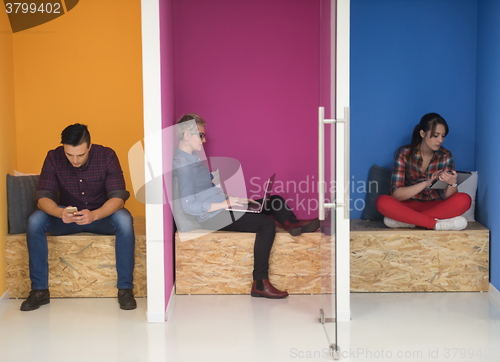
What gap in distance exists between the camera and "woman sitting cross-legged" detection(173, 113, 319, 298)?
3.72 metres

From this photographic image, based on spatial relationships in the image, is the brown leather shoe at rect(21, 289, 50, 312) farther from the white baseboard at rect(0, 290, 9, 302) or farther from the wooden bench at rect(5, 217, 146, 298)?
the white baseboard at rect(0, 290, 9, 302)

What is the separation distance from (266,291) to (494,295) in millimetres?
1512

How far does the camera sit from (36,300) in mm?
3588

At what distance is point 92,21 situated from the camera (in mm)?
4227

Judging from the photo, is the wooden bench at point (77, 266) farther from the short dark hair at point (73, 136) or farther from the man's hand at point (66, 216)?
the short dark hair at point (73, 136)

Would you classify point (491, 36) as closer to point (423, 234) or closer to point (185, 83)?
point (423, 234)

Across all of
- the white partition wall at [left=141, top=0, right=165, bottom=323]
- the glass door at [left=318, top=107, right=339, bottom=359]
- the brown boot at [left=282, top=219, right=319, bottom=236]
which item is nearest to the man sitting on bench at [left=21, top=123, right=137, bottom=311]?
the white partition wall at [left=141, top=0, right=165, bottom=323]

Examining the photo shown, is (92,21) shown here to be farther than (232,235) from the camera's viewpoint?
Yes

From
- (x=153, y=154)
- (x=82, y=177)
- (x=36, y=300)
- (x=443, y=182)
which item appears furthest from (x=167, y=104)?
(x=443, y=182)

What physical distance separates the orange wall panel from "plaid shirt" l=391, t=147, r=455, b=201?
6.47ft

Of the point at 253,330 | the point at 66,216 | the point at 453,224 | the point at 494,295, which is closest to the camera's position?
the point at 253,330

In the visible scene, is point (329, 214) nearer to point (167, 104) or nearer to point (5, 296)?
point (167, 104)

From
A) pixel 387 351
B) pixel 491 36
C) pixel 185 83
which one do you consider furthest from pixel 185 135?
pixel 491 36

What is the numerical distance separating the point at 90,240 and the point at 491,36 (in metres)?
3.09
